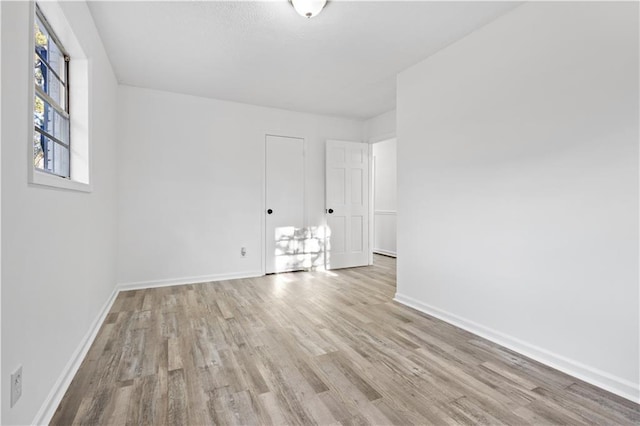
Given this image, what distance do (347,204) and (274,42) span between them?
291 centimetres

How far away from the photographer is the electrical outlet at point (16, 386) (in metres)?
1.18

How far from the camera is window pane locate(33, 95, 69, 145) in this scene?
5.67 ft

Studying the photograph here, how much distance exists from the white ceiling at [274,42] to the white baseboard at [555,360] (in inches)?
95.6

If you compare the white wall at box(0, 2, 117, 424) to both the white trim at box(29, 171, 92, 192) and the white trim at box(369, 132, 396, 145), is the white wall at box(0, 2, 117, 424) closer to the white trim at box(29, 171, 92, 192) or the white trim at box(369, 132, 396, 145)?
the white trim at box(29, 171, 92, 192)

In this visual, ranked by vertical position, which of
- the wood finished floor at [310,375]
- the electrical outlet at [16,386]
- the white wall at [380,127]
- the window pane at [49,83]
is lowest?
the wood finished floor at [310,375]

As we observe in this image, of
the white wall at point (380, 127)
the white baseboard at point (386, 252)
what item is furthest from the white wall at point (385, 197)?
the white wall at point (380, 127)

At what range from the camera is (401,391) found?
1.76 meters

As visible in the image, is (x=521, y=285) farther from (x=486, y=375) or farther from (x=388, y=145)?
(x=388, y=145)

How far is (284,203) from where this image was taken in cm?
476

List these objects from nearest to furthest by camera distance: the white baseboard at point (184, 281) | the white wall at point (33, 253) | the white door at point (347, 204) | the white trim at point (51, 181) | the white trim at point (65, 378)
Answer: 1. the white wall at point (33, 253)
2. the white trim at point (51, 181)
3. the white trim at point (65, 378)
4. the white baseboard at point (184, 281)
5. the white door at point (347, 204)

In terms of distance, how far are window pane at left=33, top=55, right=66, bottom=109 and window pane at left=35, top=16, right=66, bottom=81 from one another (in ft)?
0.22

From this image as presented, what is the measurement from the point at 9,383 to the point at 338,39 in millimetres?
2952

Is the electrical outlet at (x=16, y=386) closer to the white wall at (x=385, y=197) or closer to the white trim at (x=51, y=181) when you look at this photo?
the white trim at (x=51, y=181)

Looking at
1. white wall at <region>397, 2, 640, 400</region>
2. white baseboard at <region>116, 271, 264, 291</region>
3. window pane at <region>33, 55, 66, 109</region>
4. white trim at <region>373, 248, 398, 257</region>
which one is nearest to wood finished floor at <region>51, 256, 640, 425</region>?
white wall at <region>397, 2, 640, 400</region>
